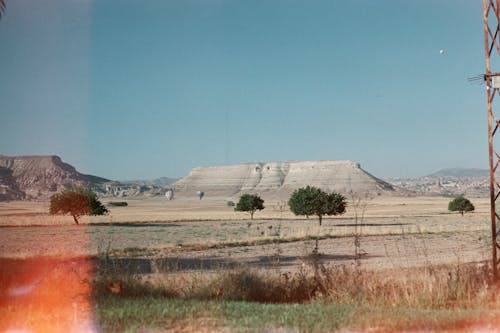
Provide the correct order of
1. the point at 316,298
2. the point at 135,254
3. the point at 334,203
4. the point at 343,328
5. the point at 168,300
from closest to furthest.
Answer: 1. the point at 343,328
2. the point at 168,300
3. the point at 316,298
4. the point at 135,254
5. the point at 334,203

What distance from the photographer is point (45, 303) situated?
9.26 meters

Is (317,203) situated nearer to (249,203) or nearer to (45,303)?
(249,203)

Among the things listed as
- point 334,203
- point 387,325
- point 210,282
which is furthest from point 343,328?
point 334,203

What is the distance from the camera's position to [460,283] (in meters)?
11.0

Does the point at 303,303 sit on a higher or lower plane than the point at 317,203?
lower

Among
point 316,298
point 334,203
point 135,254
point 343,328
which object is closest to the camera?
point 343,328

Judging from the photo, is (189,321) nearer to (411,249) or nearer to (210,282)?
(210,282)

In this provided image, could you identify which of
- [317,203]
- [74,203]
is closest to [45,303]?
[317,203]

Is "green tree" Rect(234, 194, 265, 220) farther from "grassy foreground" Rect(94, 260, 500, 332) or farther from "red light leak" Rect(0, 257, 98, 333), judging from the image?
"red light leak" Rect(0, 257, 98, 333)

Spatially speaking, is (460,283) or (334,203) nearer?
(460,283)

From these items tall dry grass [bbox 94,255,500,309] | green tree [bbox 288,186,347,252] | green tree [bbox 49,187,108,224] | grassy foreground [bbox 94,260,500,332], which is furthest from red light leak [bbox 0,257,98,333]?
green tree [bbox 49,187,108,224]

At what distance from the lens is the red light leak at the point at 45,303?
7734mm

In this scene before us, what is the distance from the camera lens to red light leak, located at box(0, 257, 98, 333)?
305 inches

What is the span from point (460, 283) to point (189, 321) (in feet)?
18.6
